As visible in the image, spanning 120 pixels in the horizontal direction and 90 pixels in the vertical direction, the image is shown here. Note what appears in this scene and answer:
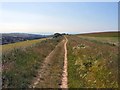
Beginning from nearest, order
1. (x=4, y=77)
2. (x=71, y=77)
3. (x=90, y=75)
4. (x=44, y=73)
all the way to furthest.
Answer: (x=4, y=77), (x=90, y=75), (x=71, y=77), (x=44, y=73)

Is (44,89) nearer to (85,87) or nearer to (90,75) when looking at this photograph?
(85,87)

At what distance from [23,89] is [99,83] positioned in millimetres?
4203

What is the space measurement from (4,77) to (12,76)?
0.62m

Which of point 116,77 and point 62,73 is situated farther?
point 62,73

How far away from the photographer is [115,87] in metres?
13.7

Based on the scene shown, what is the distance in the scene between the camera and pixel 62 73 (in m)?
21.1

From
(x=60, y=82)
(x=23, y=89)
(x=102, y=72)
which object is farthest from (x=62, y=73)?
(x=23, y=89)

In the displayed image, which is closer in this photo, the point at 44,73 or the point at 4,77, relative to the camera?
the point at 4,77

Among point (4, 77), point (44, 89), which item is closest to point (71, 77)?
point (44, 89)

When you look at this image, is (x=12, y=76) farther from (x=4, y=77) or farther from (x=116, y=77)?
(x=116, y=77)

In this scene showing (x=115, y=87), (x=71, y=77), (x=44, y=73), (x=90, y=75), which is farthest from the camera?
(x=44, y=73)

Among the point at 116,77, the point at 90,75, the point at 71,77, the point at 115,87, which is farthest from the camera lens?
the point at 71,77

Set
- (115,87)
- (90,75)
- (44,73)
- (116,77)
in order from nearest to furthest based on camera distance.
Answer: (115,87) < (116,77) < (90,75) < (44,73)

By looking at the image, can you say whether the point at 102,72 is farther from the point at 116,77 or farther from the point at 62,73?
the point at 62,73
